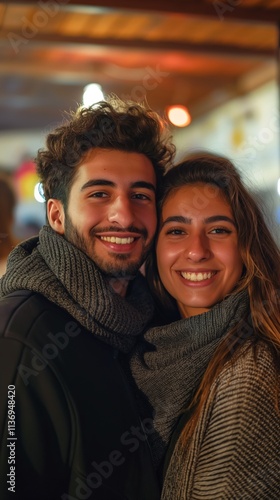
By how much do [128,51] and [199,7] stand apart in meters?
0.56

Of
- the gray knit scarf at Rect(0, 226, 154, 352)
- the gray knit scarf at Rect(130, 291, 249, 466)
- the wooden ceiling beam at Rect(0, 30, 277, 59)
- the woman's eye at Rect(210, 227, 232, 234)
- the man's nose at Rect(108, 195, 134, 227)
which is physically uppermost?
the wooden ceiling beam at Rect(0, 30, 277, 59)

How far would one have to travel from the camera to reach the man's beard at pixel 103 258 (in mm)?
1923

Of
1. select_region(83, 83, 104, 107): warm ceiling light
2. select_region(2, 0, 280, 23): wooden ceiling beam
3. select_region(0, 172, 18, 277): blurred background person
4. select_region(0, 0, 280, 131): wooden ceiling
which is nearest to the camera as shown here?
select_region(0, 172, 18, 277): blurred background person

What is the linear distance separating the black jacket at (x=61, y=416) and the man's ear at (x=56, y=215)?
29 cm

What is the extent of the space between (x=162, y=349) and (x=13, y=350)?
18.1 inches

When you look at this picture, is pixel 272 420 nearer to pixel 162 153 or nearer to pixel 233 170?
pixel 233 170

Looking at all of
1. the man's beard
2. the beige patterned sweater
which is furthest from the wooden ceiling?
the beige patterned sweater

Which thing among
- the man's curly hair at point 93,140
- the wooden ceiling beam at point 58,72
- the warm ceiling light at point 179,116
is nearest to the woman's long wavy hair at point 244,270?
the man's curly hair at point 93,140

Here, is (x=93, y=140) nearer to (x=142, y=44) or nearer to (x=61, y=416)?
(x=61, y=416)

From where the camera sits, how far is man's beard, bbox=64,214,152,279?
192cm

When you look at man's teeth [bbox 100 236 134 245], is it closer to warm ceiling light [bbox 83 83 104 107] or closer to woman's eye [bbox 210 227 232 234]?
woman's eye [bbox 210 227 232 234]

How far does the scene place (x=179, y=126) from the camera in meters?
4.71

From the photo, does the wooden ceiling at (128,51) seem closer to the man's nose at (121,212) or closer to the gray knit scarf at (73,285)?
the man's nose at (121,212)

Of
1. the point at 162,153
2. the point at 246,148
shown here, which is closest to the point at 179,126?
the point at 246,148
